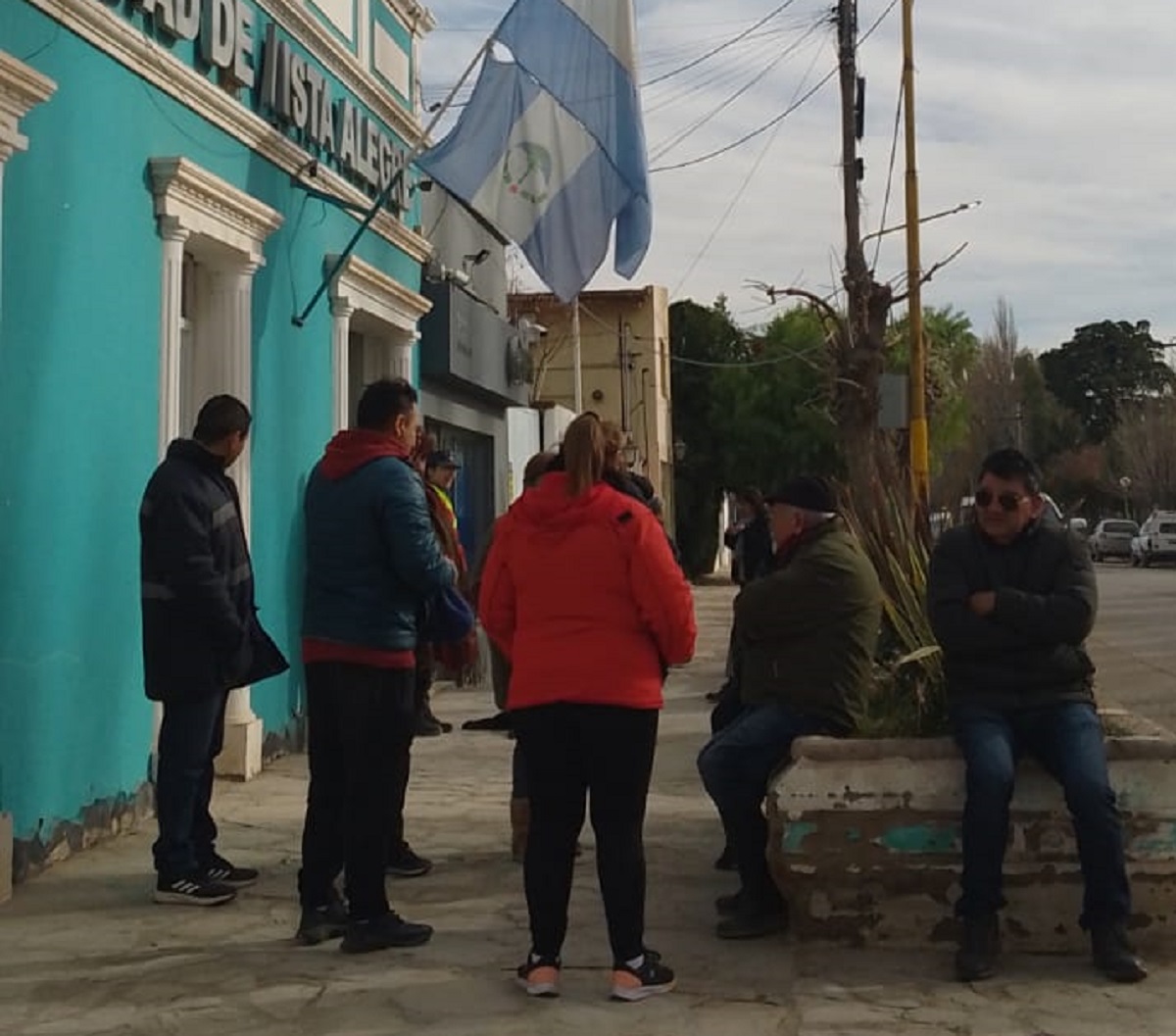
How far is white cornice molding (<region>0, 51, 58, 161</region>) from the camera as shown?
548cm

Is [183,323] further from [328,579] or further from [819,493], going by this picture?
[819,493]

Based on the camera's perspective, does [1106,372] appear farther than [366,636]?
Yes

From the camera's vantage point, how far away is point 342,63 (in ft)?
32.4

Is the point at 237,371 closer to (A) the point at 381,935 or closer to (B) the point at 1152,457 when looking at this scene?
(A) the point at 381,935

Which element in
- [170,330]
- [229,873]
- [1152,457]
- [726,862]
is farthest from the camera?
[1152,457]

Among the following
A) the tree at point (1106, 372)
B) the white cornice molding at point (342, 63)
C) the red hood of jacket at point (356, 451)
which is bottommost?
the red hood of jacket at point (356, 451)

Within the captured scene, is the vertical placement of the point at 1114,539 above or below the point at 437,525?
above

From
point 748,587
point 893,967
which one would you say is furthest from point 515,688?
point 893,967

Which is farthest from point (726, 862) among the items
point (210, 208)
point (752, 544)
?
point (752, 544)

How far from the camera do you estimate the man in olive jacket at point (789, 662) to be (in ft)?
16.9

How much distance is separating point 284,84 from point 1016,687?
589 cm

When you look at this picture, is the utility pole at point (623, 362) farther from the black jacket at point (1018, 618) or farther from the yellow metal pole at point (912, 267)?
the black jacket at point (1018, 618)

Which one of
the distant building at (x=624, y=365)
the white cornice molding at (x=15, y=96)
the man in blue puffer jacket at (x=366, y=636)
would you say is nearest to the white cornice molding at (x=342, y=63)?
the white cornice molding at (x=15, y=96)

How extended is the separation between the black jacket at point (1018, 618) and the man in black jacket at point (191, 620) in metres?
2.62
